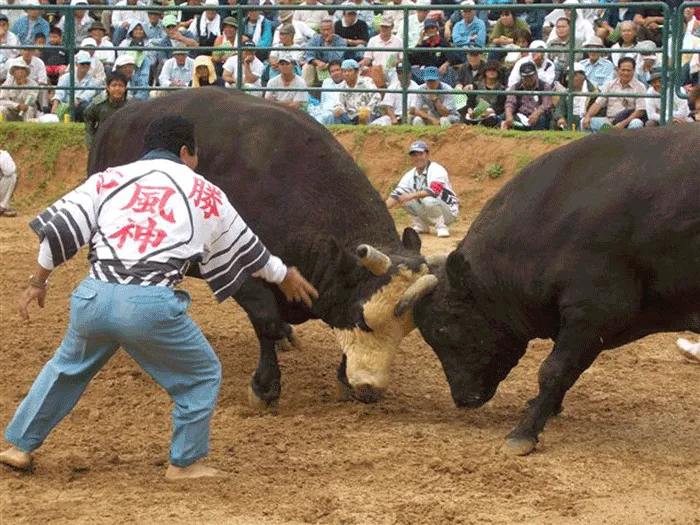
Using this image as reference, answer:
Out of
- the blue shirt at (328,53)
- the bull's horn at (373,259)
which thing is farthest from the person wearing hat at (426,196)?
the bull's horn at (373,259)

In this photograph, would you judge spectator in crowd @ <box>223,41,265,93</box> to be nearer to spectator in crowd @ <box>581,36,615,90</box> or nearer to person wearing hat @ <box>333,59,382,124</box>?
person wearing hat @ <box>333,59,382,124</box>

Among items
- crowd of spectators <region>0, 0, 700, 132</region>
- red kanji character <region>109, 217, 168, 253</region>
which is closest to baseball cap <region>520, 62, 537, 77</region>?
crowd of spectators <region>0, 0, 700, 132</region>

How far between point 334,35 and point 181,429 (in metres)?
11.5

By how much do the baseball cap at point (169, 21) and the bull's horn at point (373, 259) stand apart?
11319mm

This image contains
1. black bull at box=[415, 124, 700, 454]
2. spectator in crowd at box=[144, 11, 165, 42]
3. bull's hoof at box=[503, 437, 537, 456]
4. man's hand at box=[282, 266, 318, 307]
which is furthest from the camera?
spectator in crowd at box=[144, 11, 165, 42]

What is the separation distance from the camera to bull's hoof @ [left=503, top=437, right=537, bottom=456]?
6898 mm

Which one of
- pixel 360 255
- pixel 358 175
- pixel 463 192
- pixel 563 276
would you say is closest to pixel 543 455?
pixel 563 276

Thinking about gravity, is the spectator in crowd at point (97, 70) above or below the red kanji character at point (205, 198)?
below

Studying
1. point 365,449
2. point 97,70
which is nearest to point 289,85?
point 97,70

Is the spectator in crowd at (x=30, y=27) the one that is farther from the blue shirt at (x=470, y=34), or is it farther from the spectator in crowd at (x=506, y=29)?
the spectator in crowd at (x=506, y=29)

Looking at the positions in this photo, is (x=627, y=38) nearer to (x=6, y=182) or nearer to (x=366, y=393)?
(x=6, y=182)

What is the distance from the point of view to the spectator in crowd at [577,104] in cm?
1512

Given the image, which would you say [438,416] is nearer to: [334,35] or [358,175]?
[358,175]

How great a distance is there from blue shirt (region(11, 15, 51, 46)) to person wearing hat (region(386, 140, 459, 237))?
293 inches
